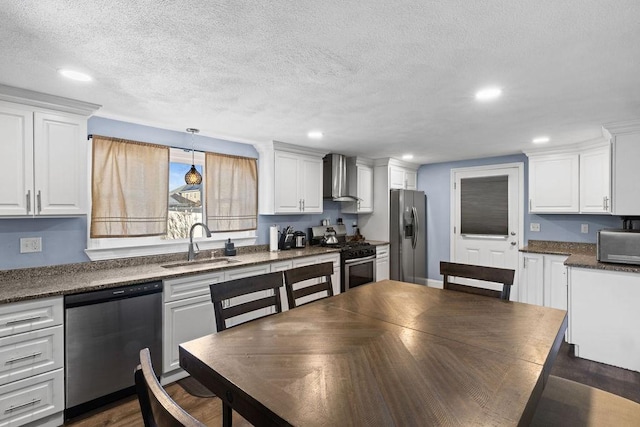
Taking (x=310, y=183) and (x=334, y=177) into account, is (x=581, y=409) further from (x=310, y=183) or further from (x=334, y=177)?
(x=334, y=177)

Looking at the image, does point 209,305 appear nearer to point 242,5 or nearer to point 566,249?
point 242,5

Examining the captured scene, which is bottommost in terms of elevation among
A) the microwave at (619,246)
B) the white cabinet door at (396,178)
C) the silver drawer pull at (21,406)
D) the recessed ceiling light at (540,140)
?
the silver drawer pull at (21,406)

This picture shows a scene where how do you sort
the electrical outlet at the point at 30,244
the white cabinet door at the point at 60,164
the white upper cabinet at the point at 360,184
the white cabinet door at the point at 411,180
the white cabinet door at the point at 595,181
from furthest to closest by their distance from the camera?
1. the white cabinet door at the point at 411,180
2. the white upper cabinet at the point at 360,184
3. the white cabinet door at the point at 595,181
4. the electrical outlet at the point at 30,244
5. the white cabinet door at the point at 60,164

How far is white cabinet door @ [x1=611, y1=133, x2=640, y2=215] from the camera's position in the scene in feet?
10.0

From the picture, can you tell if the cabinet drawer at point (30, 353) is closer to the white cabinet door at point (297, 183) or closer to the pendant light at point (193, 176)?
the pendant light at point (193, 176)

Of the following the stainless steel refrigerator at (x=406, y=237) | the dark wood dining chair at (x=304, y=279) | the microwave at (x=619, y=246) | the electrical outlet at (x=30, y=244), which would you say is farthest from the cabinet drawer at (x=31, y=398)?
the microwave at (x=619, y=246)

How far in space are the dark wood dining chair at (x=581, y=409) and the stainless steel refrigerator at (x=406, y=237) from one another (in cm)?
358

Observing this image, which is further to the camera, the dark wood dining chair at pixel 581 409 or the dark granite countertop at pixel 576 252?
the dark granite countertop at pixel 576 252

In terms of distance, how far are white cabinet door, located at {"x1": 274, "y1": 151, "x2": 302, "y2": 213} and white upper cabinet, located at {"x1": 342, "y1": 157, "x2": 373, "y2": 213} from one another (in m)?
1.12

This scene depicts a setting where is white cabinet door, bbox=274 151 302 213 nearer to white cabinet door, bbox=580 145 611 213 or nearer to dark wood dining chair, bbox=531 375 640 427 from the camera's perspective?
dark wood dining chair, bbox=531 375 640 427

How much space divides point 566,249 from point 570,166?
1.10 metres

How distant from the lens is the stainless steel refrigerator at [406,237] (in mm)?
5141

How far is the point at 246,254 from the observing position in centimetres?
392

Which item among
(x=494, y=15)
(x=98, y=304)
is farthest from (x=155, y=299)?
(x=494, y=15)
